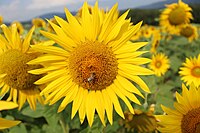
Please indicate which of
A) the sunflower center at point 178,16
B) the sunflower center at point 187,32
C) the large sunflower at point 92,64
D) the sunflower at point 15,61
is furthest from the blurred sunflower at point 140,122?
the sunflower center at point 187,32

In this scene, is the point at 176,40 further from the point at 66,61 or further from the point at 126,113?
the point at 66,61

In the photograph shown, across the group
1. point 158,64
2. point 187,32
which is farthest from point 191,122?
point 187,32

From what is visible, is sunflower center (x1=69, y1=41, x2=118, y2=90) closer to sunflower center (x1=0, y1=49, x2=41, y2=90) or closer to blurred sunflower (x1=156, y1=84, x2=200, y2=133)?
sunflower center (x1=0, y1=49, x2=41, y2=90)

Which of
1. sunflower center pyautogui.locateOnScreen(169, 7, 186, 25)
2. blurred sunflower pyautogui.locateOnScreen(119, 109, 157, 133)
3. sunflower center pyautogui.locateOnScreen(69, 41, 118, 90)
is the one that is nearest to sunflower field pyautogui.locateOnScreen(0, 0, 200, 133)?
sunflower center pyautogui.locateOnScreen(69, 41, 118, 90)

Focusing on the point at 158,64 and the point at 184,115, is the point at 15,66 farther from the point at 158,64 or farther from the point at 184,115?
A: the point at 158,64

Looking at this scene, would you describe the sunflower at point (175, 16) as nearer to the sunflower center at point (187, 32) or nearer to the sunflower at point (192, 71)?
the sunflower center at point (187, 32)

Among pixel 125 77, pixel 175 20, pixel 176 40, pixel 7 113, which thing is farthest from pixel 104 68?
pixel 176 40
